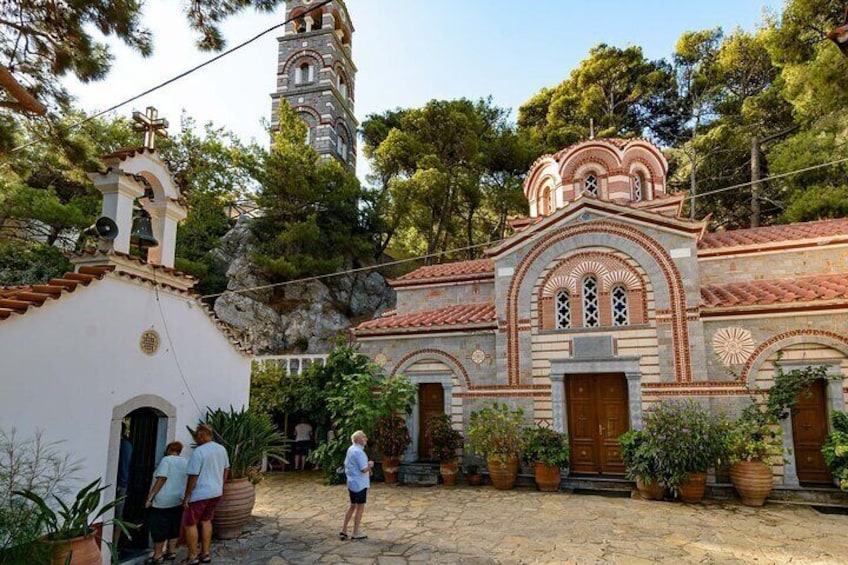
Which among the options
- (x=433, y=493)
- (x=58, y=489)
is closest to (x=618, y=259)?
(x=433, y=493)

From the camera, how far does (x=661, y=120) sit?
27062 millimetres

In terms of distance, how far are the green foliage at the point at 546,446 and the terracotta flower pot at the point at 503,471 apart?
1.16ft

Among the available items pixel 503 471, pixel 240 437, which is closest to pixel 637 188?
pixel 503 471

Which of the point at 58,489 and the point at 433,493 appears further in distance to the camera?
the point at 433,493

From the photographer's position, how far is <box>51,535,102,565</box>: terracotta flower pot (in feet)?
14.3

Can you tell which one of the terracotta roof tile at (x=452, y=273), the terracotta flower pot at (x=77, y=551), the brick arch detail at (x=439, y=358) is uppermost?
the terracotta roof tile at (x=452, y=273)

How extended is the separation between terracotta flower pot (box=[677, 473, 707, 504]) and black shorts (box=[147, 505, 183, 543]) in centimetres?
846

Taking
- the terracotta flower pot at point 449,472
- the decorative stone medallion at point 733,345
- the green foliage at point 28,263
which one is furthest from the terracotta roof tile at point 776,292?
the green foliage at point 28,263

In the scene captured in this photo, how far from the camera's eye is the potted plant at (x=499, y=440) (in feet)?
34.8

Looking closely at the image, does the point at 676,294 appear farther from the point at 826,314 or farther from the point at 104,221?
the point at 104,221

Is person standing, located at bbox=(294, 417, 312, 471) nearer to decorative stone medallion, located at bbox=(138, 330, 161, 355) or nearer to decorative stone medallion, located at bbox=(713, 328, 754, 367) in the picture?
decorative stone medallion, located at bbox=(138, 330, 161, 355)

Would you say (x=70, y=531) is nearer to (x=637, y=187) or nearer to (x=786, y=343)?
(x=786, y=343)

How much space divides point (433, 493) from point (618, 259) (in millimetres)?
6563

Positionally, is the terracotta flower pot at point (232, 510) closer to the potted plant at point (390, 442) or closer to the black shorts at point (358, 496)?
the black shorts at point (358, 496)
